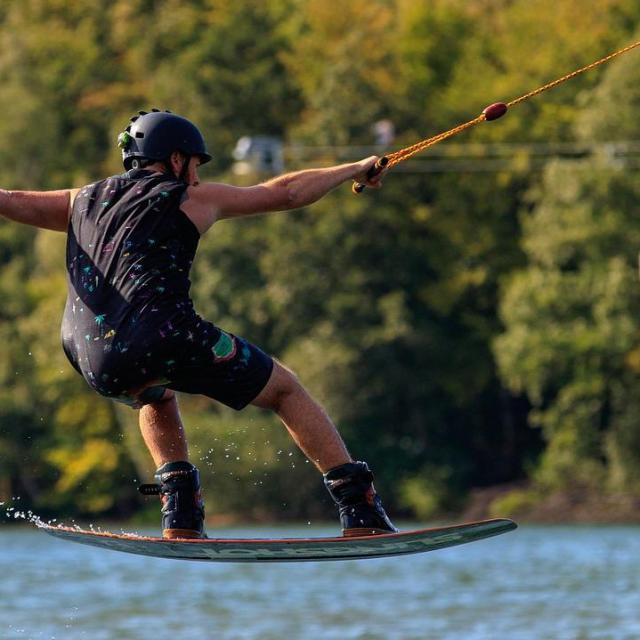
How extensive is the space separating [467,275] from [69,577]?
21424 mm

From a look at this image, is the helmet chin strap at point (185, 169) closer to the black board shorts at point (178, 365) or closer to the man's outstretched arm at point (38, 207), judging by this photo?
the man's outstretched arm at point (38, 207)

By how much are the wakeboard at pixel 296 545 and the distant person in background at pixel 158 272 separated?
42cm

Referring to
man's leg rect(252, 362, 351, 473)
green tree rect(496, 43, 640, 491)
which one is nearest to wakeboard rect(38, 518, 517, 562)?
man's leg rect(252, 362, 351, 473)

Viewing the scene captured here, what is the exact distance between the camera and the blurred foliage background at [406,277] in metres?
41.5

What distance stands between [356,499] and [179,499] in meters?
0.85

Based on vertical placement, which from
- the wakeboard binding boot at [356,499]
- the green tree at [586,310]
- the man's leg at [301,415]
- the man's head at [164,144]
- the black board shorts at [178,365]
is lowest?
the wakeboard binding boot at [356,499]

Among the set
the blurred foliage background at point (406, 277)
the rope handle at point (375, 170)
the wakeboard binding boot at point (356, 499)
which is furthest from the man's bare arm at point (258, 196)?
the blurred foliage background at point (406, 277)

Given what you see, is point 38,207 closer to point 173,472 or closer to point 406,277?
point 173,472

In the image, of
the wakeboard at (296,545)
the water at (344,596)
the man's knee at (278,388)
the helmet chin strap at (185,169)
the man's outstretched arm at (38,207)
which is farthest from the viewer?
the water at (344,596)

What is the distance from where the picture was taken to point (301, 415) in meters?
9.21

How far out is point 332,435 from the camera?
930 cm

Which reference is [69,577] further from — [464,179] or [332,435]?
[464,179]

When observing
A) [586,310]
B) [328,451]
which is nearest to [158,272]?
[328,451]

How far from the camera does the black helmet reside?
8961mm
